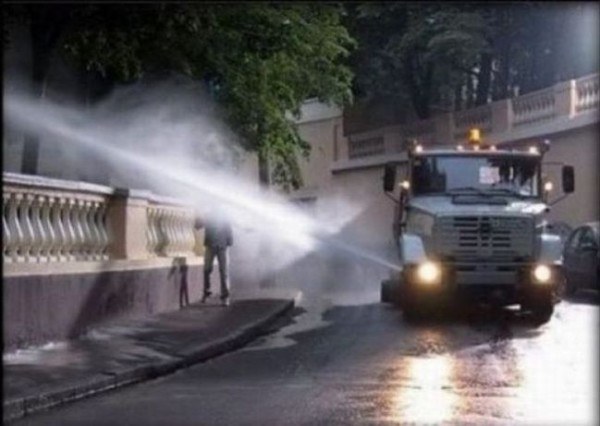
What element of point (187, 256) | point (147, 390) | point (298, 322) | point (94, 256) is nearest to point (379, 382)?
point (147, 390)

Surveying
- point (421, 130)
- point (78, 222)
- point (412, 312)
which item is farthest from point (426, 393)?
point (421, 130)

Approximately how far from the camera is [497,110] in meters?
35.8

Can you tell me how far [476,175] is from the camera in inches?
794

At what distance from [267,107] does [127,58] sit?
6.21 meters

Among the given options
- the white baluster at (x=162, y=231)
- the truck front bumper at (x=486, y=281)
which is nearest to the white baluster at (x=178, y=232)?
the white baluster at (x=162, y=231)

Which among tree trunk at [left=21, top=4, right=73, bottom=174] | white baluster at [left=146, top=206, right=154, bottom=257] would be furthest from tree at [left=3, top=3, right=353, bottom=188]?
white baluster at [left=146, top=206, right=154, bottom=257]

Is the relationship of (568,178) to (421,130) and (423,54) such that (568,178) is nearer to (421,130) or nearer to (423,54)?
(423,54)

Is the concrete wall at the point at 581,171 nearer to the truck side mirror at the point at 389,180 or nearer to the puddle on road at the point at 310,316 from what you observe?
the puddle on road at the point at 310,316

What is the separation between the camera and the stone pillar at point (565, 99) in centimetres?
3128

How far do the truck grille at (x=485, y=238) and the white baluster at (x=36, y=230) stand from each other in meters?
6.78

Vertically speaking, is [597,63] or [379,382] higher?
[597,63]

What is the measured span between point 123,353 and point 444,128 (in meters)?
25.7

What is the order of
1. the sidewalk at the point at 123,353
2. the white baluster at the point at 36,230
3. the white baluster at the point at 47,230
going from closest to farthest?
the sidewalk at the point at 123,353 → the white baluster at the point at 36,230 → the white baluster at the point at 47,230

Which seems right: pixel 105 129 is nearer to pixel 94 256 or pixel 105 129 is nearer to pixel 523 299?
pixel 94 256
